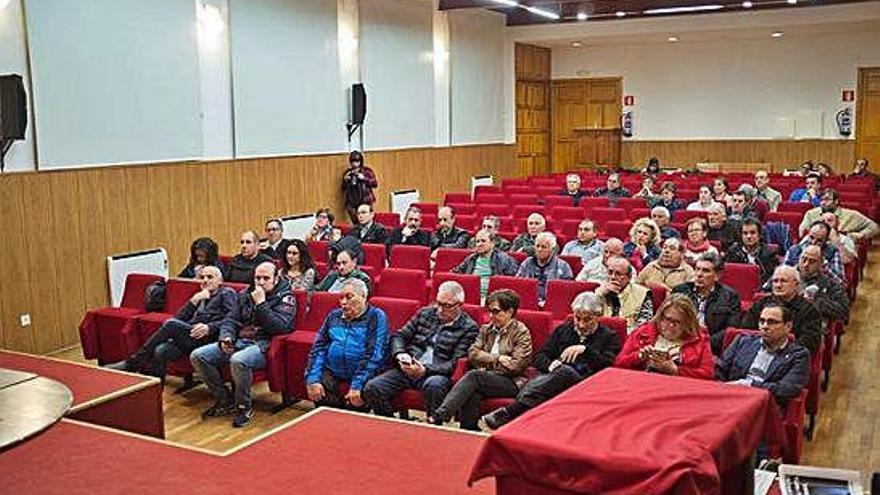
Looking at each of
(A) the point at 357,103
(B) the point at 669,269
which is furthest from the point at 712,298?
(A) the point at 357,103

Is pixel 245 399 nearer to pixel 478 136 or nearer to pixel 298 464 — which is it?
pixel 298 464

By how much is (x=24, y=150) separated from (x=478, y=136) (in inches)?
365

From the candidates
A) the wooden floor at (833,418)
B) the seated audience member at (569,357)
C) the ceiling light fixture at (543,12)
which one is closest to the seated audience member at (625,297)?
the seated audience member at (569,357)

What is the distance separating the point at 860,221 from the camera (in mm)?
9266

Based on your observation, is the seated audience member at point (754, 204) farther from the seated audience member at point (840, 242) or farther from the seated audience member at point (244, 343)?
the seated audience member at point (244, 343)

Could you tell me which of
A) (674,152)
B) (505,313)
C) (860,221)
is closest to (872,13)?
(674,152)

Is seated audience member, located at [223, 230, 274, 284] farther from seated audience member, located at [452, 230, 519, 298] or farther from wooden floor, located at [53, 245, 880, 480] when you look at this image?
seated audience member, located at [452, 230, 519, 298]

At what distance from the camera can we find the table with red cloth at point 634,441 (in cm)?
210

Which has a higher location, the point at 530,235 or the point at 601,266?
the point at 530,235

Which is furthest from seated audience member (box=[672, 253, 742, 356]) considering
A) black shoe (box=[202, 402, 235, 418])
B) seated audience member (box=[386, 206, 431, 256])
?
seated audience member (box=[386, 206, 431, 256])

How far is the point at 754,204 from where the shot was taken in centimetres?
989

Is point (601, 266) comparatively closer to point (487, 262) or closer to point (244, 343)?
point (487, 262)

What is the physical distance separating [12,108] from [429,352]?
14.1ft

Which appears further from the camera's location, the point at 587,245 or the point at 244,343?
the point at 587,245
